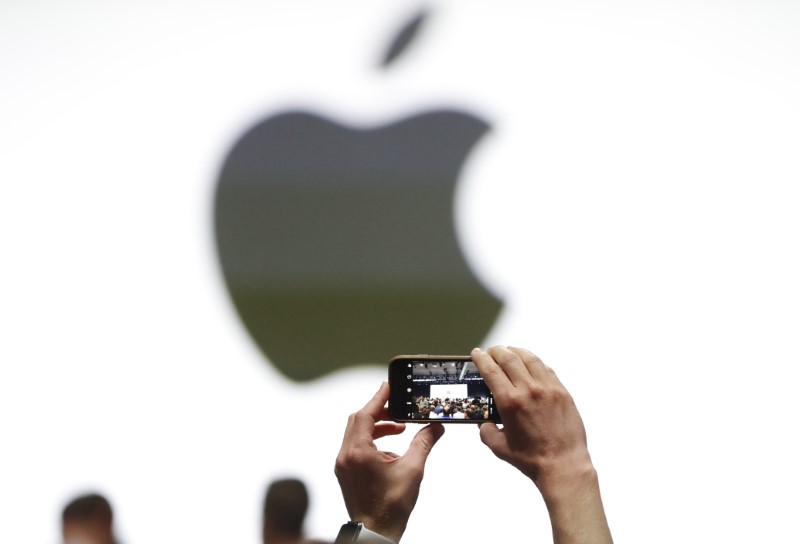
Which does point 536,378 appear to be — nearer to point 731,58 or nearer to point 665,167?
point 665,167

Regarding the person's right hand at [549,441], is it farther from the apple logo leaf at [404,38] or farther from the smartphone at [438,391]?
Result: the apple logo leaf at [404,38]

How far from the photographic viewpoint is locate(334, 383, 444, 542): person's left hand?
27.0 inches

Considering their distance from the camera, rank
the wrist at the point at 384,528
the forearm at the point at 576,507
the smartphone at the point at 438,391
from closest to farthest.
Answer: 1. the forearm at the point at 576,507
2. the wrist at the point at 384,528
3. the smartphone at the point at 438,391

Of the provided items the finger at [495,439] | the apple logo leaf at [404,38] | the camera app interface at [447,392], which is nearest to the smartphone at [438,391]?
→ the camera app interface at [447,392]

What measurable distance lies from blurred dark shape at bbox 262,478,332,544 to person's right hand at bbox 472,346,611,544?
0.47m

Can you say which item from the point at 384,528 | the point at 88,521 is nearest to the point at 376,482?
the point at 384,528

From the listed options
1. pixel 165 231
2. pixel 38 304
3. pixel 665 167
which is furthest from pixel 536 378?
pixel 38 304

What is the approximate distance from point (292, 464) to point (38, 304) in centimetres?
48

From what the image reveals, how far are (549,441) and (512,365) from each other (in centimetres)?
8

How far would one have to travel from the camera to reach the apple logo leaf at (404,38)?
105 centimetres

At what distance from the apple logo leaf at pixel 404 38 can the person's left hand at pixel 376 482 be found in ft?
2.00

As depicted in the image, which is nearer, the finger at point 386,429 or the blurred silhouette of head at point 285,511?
the finger at point 386,429

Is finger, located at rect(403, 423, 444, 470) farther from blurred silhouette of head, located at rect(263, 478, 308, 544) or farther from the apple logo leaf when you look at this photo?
the apple logo leaf

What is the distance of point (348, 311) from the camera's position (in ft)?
3.34
